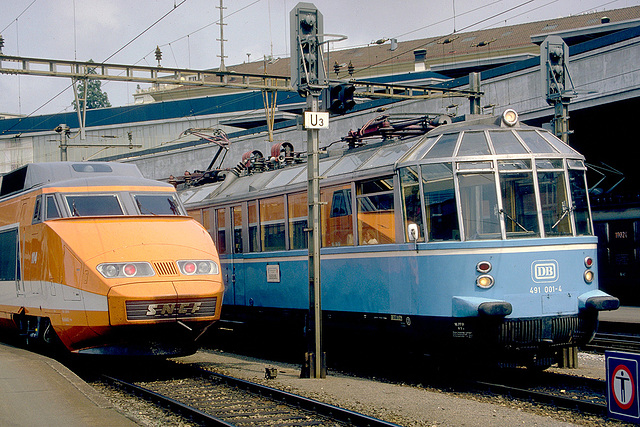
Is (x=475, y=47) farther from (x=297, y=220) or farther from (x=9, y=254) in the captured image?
(x=9, y=254)

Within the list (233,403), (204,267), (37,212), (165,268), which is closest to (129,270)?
(165,268)

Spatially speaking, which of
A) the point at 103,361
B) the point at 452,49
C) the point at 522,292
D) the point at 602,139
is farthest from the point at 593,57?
the point at 452,49

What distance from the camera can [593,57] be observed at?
21250mm

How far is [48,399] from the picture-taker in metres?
8.33

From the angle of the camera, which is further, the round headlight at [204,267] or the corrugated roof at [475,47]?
the corrugated roof at [475,47]

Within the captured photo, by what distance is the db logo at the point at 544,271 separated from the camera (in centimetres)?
1002

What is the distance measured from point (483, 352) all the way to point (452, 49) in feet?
166

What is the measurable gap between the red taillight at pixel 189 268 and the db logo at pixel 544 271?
4.65m

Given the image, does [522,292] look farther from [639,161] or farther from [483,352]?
[639,161]

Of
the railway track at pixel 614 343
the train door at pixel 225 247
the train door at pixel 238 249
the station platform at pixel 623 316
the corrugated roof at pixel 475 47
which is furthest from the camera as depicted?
the corrugated roof at pixel 475 47

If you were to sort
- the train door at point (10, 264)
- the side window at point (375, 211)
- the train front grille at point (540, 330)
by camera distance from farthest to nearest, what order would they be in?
the train door at point (10, 264)
the side window at point (375, 211)
the train front grille at point (540, 330)

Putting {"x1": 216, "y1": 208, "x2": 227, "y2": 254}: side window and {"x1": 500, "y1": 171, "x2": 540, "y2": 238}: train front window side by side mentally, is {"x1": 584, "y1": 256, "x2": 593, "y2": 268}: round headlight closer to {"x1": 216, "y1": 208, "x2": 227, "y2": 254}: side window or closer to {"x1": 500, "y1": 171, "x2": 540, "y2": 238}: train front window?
{"x1": 500, "y1": 171, "x2": 540, "y2": 238}: train front window

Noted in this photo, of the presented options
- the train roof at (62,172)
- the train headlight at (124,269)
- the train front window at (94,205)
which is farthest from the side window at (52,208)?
the train headlight at (124,269)

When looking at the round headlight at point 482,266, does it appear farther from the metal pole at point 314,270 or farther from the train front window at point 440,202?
the metal pole at point 314,270
